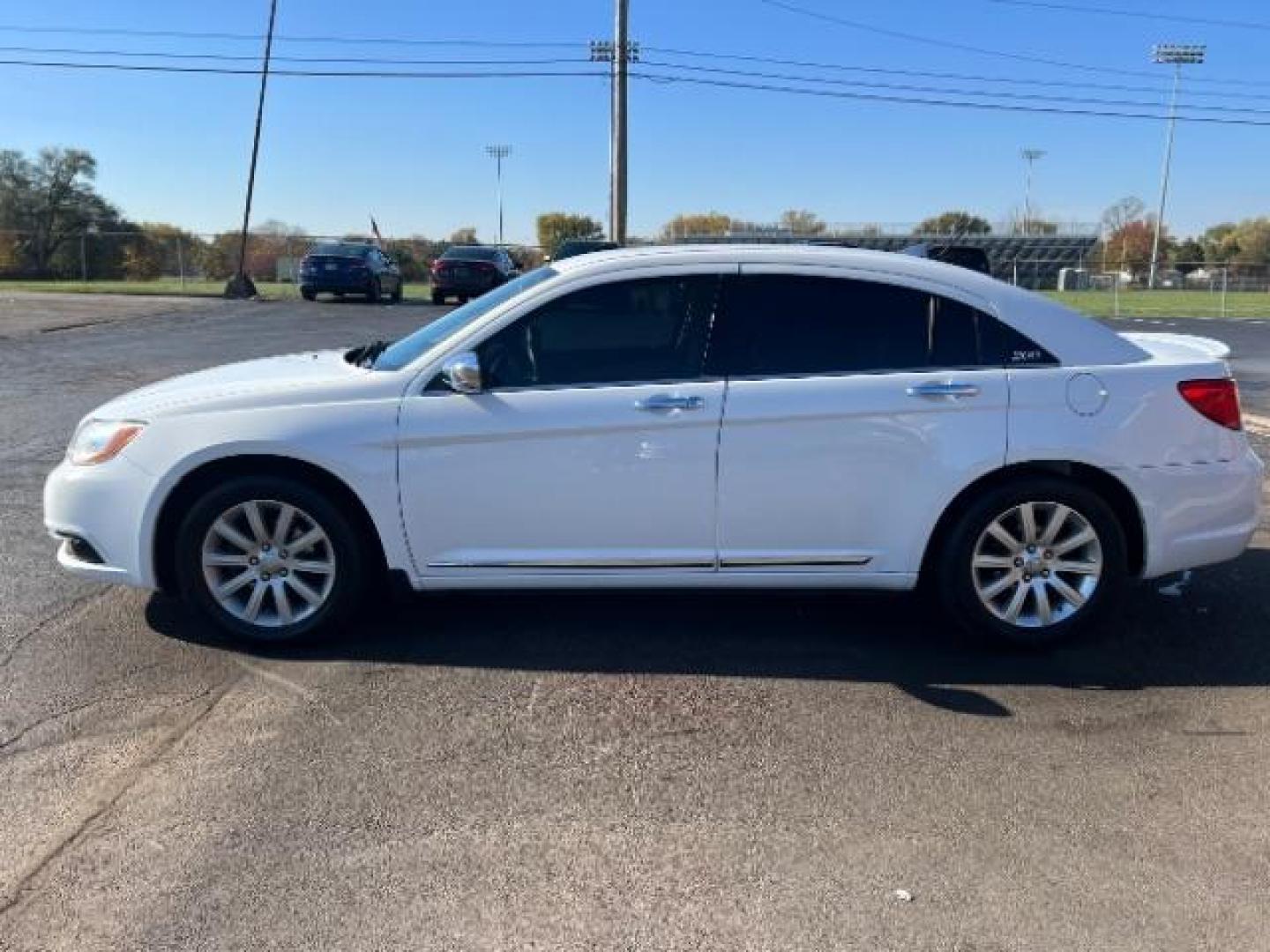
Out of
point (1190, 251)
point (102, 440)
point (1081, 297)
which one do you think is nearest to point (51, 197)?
point (1081, 297)

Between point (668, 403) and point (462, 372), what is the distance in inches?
33.2

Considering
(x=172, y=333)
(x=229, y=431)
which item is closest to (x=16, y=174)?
(x=172, y=333)

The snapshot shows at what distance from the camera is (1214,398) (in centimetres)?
456

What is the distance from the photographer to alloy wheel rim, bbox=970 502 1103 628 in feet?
14.8

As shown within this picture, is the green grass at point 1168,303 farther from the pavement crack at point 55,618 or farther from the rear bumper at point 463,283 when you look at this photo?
the pavement crack at point 55,618

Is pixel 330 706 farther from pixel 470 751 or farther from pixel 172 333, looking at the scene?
pixel 172 333

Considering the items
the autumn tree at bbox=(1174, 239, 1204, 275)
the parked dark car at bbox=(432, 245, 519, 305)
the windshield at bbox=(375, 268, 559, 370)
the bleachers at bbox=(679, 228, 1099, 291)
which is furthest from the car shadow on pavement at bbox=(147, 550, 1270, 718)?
the autumn tree at bbox=(1174, 239, 1204, 275)

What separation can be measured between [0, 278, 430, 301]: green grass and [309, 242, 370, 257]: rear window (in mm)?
3020

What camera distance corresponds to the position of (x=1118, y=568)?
4.57 meters

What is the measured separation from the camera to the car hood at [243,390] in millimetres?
4410

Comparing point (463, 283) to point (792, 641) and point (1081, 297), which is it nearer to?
point (792, 641)

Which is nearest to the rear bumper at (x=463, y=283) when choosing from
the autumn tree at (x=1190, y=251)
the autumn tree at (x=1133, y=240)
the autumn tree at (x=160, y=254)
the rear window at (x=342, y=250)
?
the rear window at (x=342, y=250)

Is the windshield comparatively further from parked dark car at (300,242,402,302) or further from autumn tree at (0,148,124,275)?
autumn tree at (0,148,124,275)

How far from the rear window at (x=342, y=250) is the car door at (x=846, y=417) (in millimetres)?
26330
